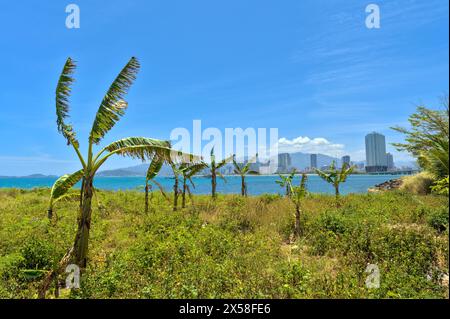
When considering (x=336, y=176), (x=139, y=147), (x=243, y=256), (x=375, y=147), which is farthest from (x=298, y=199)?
(x=375, y=147)

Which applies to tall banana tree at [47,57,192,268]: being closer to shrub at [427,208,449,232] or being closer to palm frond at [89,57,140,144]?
palm frond at [89,57,140,144]

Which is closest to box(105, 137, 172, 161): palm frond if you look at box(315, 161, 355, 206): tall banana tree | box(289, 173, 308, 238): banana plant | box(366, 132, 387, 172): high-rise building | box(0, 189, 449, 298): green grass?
box(0, 189, 449, 298): green grass

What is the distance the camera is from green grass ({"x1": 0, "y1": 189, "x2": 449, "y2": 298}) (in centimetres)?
469

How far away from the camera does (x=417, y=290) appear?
4.59 metres

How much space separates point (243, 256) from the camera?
6.45 metres

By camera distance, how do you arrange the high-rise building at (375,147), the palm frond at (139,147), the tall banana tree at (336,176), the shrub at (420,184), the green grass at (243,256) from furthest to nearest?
1. the high-rise building at (375,147)
2. the shrub at (420,184)
3. the tall banana tree at (336,176)
4. the palm frond at (139,147)
5. the green grass at (243,256)

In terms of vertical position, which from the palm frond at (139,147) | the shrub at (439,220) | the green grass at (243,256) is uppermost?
the palm frond at (139,147)

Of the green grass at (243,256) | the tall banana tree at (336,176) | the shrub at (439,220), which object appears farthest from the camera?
the tall banana tree at (336,176)

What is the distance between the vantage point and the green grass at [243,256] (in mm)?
4688

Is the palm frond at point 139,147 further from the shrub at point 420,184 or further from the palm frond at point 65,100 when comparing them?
the shrub at point 420,184

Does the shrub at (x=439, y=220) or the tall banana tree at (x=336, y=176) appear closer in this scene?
the shrub at (x=439, y=220)

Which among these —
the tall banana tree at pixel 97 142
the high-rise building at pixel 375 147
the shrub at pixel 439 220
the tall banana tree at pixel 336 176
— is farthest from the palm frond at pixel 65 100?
the high-rise building at pixel 375 147

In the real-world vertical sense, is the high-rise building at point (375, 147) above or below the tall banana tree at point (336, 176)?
above
